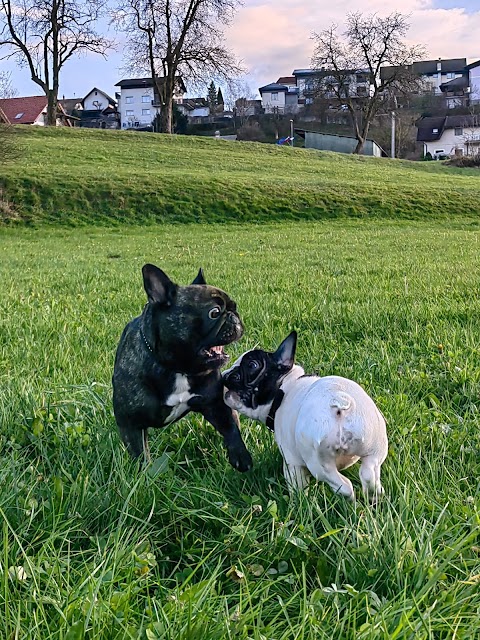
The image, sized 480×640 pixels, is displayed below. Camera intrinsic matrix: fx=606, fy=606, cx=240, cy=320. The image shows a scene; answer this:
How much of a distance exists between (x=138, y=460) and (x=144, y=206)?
84.4ft

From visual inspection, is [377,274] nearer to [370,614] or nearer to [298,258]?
[298,258]

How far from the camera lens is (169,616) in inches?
71.6

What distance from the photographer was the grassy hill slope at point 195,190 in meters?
27.1

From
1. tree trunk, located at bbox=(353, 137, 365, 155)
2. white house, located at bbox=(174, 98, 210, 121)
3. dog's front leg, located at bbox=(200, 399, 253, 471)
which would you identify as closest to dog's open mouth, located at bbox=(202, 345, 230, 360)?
dog's front leg, located at bbox=(200, 399, 253, 471)

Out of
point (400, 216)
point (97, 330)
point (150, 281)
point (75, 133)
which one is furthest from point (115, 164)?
point (150, 281)

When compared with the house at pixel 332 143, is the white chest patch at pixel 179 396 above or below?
below

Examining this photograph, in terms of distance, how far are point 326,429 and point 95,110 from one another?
132000 millimetres

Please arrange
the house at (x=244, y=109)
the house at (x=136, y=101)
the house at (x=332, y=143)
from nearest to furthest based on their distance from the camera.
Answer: the house at (x=332, y=143)
the house at (x=244, y=109)
the house at (x=136, y=101)

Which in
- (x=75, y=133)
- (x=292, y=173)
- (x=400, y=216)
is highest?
(x=75, y=133)

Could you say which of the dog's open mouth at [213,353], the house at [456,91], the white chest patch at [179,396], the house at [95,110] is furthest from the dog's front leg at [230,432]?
the house at [456,91]

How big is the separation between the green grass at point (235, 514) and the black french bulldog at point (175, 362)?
0.19 metres

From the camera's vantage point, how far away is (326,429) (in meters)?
2.35

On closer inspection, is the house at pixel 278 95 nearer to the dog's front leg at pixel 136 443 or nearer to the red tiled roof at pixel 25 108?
the red tiled roof at pixel 25 108

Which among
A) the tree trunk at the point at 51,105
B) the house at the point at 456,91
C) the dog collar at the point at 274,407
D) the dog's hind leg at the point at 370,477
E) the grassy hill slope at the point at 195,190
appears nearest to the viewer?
the dog's hind leg at the point at 370,477
